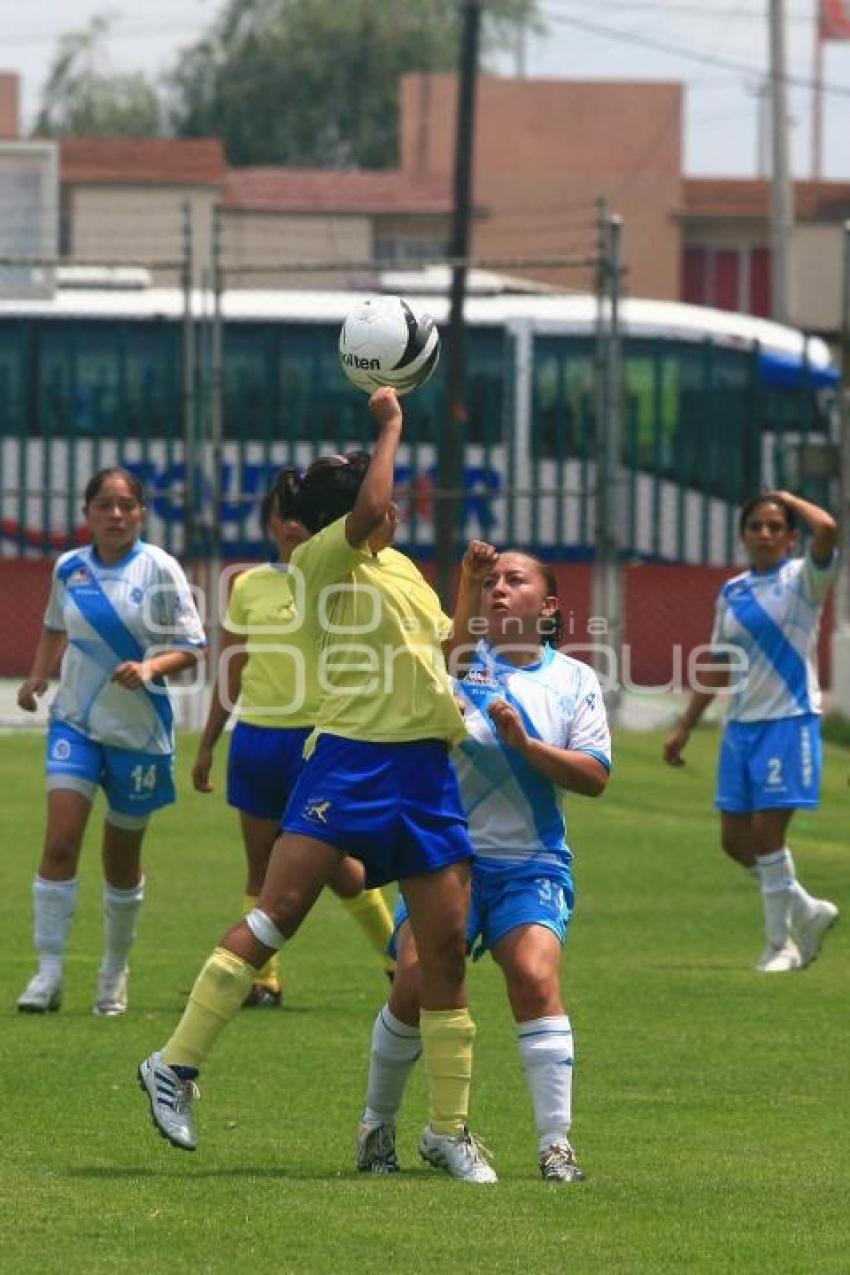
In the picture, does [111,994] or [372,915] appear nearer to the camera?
[111,994]

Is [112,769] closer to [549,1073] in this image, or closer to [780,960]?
[780,960]

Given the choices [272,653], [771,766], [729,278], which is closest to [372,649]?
[272,653]

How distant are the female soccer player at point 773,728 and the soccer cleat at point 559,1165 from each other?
184 inches

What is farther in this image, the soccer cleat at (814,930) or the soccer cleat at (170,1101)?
the soccer cleat at (814,930)

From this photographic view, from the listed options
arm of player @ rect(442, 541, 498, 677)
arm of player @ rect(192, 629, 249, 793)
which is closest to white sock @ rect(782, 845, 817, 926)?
arm of player @ rect(192, 629, 249, 793)

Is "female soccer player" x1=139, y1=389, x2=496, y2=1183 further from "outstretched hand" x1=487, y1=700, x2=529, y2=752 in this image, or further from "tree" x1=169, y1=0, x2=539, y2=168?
"tree" x1=169, y1=0, x2=539, y2=168

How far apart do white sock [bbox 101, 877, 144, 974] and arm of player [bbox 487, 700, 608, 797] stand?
11.6 ft

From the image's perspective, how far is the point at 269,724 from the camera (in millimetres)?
11086

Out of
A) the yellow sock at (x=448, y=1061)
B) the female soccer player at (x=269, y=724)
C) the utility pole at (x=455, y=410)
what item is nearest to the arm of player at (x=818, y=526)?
the female soccer player at (x=269, y=724)

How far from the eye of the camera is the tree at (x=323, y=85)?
80.8m

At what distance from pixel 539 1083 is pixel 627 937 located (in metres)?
5.88

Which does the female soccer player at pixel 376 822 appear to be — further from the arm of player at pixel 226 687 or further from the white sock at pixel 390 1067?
the arm of player at pixel 226 687

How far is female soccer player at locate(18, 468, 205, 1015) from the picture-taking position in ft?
35.4

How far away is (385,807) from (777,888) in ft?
16.2
